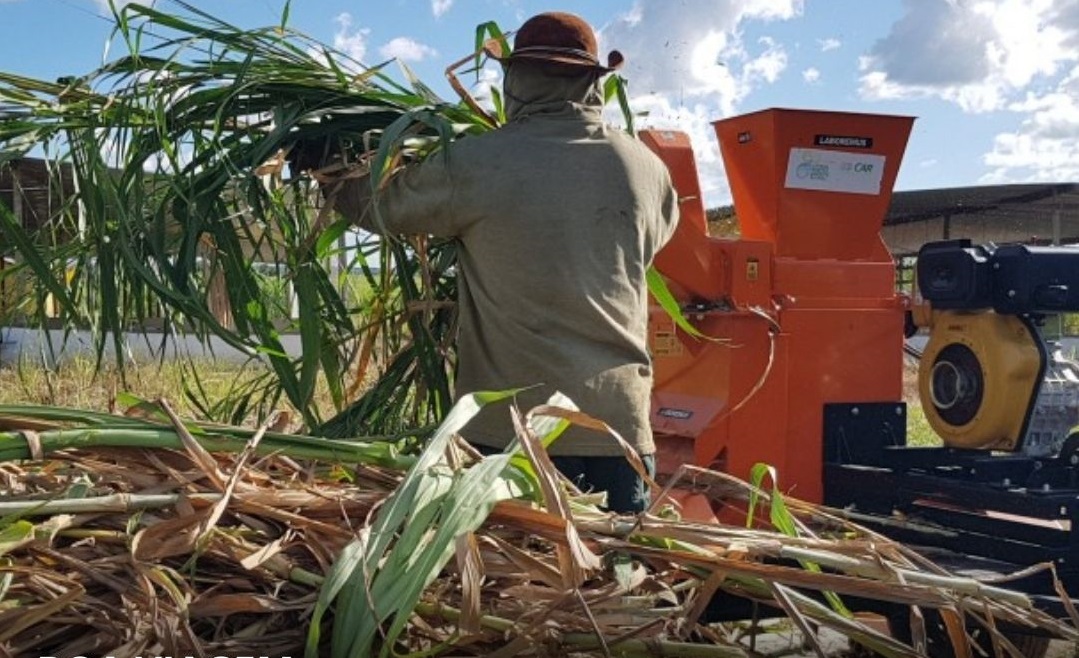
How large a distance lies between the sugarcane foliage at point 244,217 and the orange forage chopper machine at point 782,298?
1.59 metres

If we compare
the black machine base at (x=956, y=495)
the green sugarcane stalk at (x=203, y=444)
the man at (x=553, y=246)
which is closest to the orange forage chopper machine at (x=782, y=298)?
the black machine base at (x=956, y=495)

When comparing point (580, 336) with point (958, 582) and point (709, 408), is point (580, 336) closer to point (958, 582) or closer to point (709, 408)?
point (958, 582)

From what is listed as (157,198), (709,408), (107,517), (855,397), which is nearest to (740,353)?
(709,408)

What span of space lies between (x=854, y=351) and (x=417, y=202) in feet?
8.56

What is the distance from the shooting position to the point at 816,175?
17.1 feet

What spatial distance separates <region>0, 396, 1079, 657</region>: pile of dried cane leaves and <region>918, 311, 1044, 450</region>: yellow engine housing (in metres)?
2.92

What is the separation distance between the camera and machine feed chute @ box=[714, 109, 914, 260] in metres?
5.15

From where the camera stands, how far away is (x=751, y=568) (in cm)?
179

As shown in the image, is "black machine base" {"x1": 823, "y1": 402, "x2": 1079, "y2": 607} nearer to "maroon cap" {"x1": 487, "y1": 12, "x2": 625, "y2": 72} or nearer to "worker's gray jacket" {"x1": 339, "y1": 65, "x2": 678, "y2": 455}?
"worker's gray jacket" {"x1": 339, "y1": 65, "x2": 678, "y2": 455}

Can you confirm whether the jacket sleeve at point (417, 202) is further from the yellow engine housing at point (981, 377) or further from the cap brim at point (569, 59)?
the yellow engine housing at point (981, 377)

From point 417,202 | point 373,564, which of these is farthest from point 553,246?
Result: point 373,564

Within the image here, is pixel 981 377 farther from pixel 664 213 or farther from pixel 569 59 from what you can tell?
pixel 569 59

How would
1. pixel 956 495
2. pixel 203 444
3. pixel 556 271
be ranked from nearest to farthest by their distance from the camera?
1. pixel 203 444
2. pixel 556 271
3. pixel 956 495

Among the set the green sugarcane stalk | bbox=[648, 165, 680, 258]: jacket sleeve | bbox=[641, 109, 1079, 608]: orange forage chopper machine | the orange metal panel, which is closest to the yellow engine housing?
bbox=[641, 109, 1079, 608]: orange forage chopper machine
